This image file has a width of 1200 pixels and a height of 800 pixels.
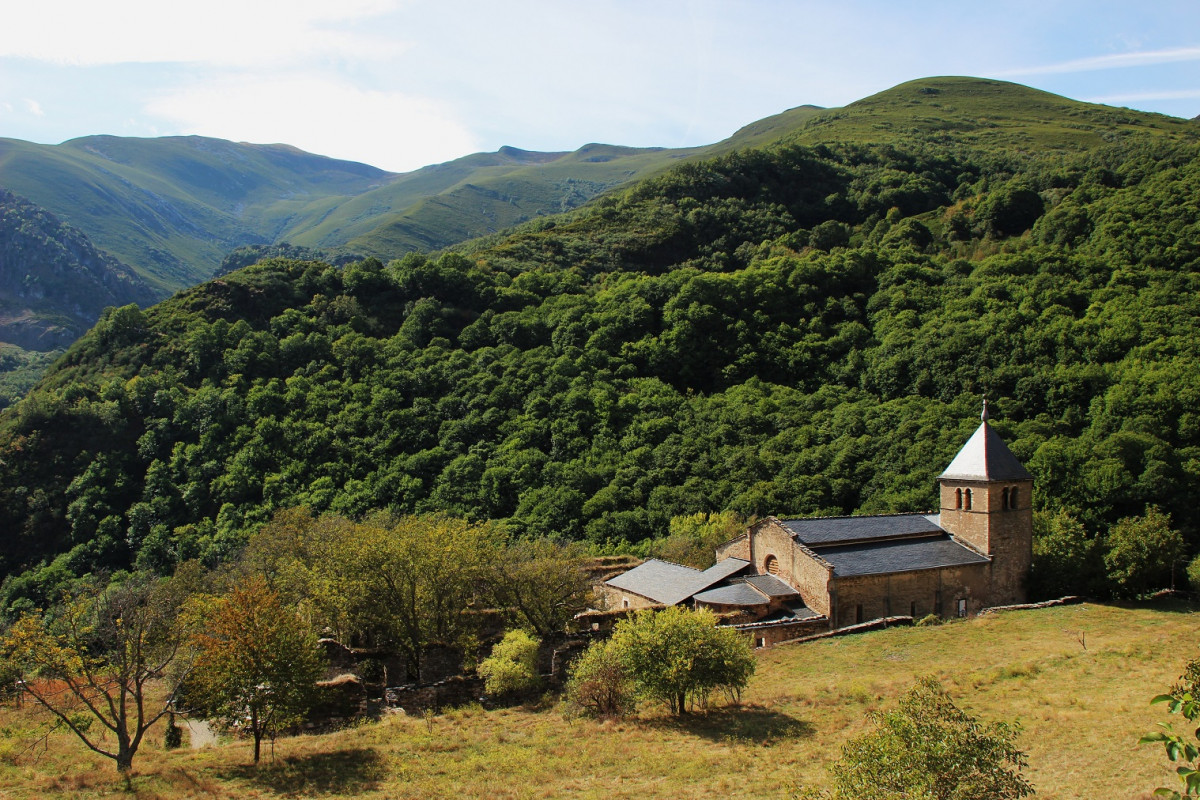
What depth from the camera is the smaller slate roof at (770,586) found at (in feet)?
102

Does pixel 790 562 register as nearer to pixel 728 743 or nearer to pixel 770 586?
pixel 770 586

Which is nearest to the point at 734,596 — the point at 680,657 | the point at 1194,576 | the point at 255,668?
the point at 680,657

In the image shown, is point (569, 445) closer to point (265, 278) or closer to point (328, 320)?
point (328, 320)

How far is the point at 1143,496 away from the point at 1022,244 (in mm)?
46419

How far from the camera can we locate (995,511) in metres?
32.8

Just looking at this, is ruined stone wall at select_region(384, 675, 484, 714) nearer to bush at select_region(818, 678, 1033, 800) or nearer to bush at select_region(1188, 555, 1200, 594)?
bush at select_region(818, 678, 1033, 800)

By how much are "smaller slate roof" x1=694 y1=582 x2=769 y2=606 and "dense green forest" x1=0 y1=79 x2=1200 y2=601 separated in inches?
693

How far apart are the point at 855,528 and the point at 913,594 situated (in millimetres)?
3218

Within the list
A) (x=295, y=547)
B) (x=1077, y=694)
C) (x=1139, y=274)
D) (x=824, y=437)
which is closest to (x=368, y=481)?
(x=295, y=547)

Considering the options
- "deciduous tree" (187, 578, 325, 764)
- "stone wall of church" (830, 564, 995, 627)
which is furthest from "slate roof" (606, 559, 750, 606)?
"deciduous tree" (187, 578, 325, 764)

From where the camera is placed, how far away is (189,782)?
18031 mm

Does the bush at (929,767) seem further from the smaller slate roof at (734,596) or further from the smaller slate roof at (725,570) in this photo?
the smaller slate roof at (725,570)

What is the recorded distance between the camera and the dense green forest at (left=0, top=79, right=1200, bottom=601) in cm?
5103

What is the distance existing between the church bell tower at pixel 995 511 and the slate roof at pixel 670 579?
9036mm
